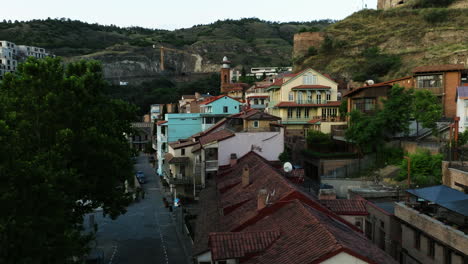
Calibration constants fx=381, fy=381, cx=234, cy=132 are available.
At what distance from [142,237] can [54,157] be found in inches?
661

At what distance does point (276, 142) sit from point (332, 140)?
1120cm

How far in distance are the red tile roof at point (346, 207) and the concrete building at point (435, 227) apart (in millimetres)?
3068

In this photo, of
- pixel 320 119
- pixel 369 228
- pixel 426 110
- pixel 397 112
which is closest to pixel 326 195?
pixel 369 228

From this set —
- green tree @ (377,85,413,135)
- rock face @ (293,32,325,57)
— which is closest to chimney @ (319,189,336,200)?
green tree @ (377,85,413,135)

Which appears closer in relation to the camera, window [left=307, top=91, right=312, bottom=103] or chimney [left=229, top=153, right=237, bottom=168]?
chimney [left=229, top=153, right=237, bottom=168]

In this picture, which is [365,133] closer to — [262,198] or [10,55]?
[262,198]

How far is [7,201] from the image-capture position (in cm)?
1152

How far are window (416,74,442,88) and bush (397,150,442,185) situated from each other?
46.8 ft

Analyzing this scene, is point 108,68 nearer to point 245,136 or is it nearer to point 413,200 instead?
point 245,136

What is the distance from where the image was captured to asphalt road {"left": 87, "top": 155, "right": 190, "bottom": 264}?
989 inches

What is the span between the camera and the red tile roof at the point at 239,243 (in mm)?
13102

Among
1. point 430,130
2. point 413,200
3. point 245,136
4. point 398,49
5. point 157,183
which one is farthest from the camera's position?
point 398,49

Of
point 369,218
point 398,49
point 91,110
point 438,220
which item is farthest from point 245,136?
point 398,49

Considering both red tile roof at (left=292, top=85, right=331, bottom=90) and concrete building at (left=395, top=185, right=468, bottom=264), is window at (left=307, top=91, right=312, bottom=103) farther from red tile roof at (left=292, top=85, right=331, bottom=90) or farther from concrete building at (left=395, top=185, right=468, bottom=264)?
concrete building at (left=395, top=185, right=468, bottom=264)
